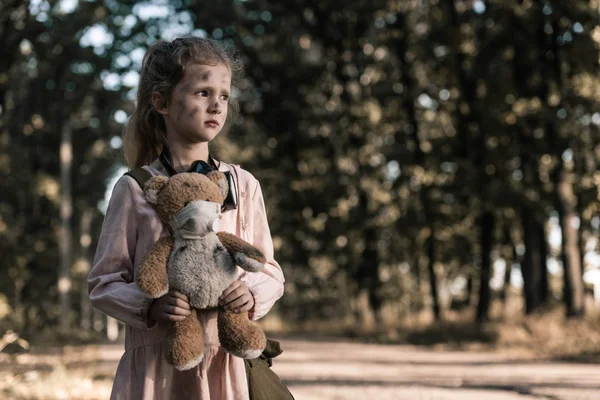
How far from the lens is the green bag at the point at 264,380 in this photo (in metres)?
3.45

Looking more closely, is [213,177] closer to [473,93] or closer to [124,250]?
[124,250]

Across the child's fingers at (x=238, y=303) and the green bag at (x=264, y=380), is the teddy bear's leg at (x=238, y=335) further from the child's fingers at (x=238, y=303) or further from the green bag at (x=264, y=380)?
the green bag at (x=264, y=380)

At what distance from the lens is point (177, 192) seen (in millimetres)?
3285

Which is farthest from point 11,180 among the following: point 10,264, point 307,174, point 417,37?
point 417,37

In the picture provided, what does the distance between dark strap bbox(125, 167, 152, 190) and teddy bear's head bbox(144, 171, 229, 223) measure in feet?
0.26

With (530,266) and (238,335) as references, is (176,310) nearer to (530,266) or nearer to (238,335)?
(238,335)

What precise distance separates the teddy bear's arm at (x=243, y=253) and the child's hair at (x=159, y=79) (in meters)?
0.55

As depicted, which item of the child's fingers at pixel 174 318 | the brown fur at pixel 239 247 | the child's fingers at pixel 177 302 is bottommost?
the child's fingers at pixel 174 318

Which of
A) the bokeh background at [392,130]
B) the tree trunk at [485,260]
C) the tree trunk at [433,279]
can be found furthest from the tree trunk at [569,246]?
the tree trunk at [433,279]

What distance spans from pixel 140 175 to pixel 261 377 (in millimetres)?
796

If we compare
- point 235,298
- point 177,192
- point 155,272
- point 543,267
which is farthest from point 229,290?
point 543,267

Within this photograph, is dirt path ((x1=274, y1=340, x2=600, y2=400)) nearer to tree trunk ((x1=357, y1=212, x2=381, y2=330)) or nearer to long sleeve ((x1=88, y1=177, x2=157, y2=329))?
long sleeve ((x1=88, y1=177, x2=157, y2=329))

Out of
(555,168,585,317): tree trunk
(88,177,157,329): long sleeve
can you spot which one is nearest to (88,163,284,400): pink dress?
(88,177,157,329): long sleeve

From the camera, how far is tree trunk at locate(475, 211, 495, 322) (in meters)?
23.1
